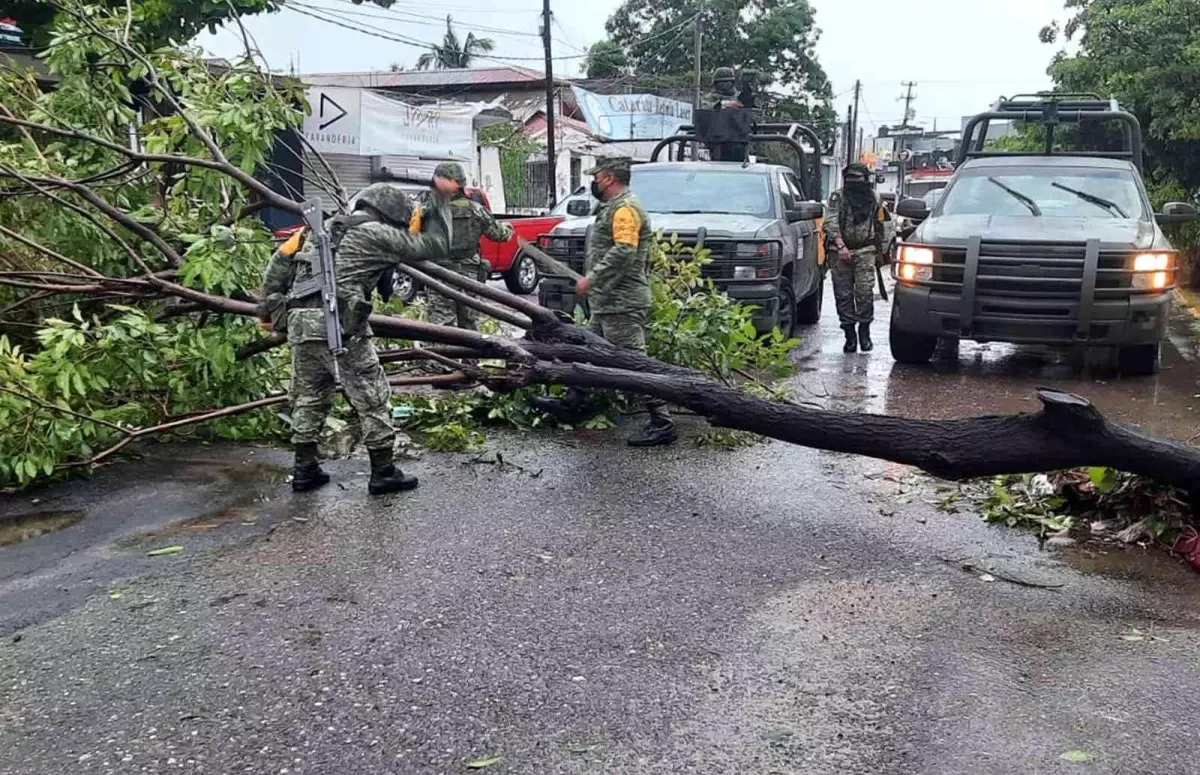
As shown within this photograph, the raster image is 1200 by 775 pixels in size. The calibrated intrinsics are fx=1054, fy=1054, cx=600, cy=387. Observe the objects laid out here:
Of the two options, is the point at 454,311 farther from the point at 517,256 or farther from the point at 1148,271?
the point at 517,256

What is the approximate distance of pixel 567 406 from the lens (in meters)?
7.09

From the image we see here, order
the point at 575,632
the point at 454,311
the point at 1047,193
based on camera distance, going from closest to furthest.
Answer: the point at 575,632 < the point at 454,311 < the point at 1047,193

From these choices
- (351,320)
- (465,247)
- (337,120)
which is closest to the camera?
(351,320)

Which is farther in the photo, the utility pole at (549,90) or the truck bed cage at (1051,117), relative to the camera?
the utility pole at (549,90)

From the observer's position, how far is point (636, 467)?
244 inches

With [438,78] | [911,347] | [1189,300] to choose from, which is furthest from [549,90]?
[911,347]

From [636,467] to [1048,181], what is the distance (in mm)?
5421

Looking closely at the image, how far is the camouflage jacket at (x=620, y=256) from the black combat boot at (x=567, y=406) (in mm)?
644

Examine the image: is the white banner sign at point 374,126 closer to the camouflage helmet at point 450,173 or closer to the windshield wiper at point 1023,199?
the windshield wiper at point 1023,199

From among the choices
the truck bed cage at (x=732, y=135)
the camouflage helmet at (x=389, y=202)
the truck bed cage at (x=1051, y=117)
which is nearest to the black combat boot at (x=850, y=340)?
the truck bed cage at (x=1051, y=117)

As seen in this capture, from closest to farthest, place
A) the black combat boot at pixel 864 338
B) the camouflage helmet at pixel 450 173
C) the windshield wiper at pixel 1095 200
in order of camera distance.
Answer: the camouflage helmet at pixel 450 173 < the windshield wiper at pixel 1095 200 < the black combat boot at pixel 864 338

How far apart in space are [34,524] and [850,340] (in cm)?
762

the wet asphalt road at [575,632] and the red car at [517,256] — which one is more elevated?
the red car at [517,256]

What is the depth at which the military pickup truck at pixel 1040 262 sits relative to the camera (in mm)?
8172
